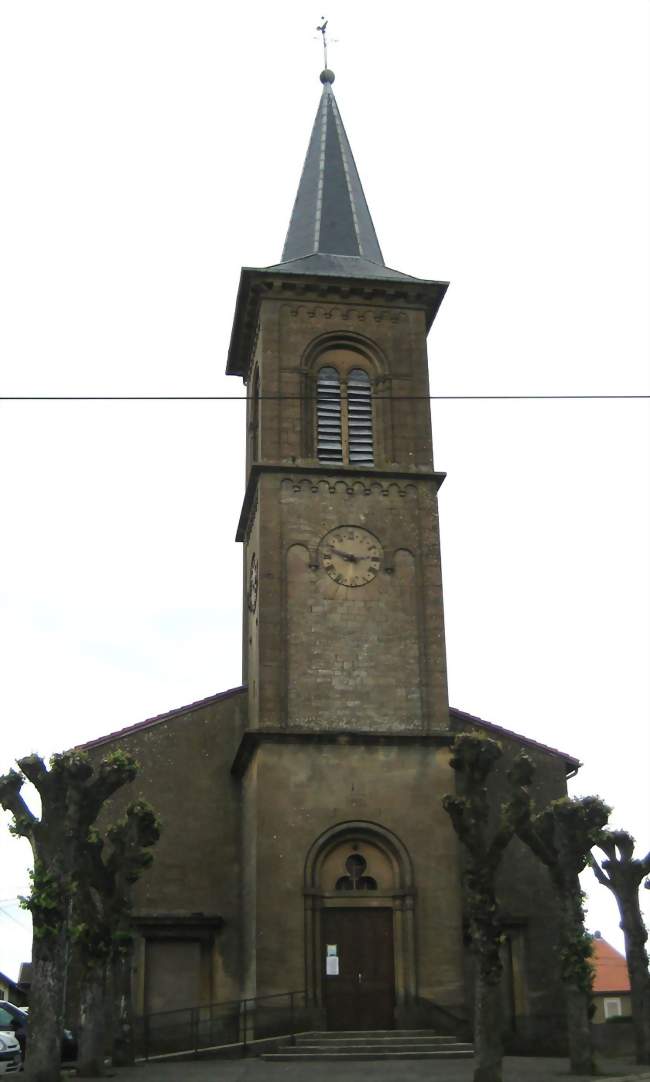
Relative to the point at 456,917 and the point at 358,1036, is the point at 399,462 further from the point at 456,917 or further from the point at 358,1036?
the point at 358,1036

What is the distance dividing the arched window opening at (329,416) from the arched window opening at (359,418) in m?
0.26

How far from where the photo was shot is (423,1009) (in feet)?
83.8

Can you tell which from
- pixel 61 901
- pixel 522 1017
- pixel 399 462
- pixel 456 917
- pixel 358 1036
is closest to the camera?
pixel 61 901

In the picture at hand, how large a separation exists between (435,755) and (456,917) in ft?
11.4

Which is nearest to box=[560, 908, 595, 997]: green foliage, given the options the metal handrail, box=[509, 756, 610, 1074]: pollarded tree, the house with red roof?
box=[509, 756, 610, 1074]: pollarded tree

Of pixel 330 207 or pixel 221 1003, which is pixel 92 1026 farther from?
pixel 330 207

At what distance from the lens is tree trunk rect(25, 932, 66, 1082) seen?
18375mm

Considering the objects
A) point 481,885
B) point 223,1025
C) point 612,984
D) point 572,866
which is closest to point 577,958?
point 572,866

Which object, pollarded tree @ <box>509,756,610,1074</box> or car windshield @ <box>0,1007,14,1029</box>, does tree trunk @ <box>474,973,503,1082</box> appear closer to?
pollarded tree @ <box>509,756,610,1074</box>

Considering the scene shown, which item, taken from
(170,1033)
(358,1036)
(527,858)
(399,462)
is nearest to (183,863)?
(170,1033)

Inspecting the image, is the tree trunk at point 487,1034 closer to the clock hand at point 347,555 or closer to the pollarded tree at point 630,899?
the pollarded tree at point 630,899

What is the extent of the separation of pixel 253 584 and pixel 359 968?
9994 mm

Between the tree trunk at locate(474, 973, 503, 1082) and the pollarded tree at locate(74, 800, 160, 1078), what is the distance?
6552 mm

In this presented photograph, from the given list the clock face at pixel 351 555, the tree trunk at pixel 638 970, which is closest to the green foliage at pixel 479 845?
the tree trunk at pixel 638 970
